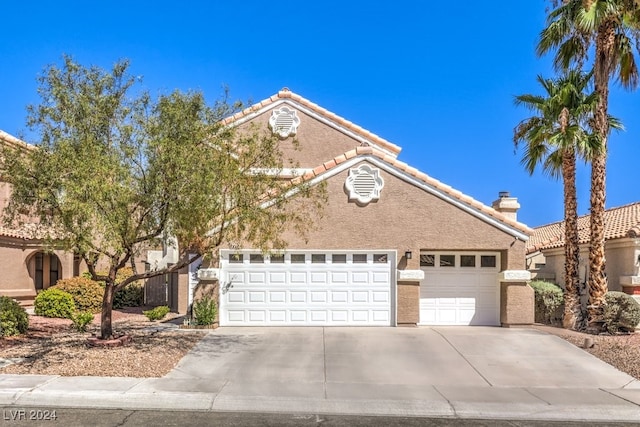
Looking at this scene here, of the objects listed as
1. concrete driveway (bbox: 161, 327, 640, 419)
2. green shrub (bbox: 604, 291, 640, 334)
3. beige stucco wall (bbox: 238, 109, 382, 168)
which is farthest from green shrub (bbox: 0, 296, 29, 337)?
green shrub (bbox: 604, 291, 640, 334)

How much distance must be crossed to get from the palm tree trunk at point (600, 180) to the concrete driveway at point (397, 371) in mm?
2198

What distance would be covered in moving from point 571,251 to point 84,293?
54.9 feet

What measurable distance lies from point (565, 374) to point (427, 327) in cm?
494

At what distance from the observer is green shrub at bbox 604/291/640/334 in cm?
1546

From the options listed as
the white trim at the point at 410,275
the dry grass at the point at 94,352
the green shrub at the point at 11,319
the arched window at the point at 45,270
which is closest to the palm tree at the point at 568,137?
the white trim at the point at 410,275

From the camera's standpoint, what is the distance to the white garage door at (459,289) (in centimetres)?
1619

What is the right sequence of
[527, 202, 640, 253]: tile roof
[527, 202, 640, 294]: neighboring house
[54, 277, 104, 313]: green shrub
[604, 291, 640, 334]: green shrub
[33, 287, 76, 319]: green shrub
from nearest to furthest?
1. [604, 291, 640, 334]: green shrub
2. [527, 202, 640, 294]: neighboring house
3. [527, 202, 640, 253]: tile roof
4. [33, 287, 76, 319]: green shrub
5. [54, 277, 104, 313]: green shrub

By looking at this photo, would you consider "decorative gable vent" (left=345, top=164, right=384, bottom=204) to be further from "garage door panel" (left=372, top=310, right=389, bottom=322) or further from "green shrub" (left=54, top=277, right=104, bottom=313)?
"green shrub" (left=54, top=277, right=104, bottom=313)

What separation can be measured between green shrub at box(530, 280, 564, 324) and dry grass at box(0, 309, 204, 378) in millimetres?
10602

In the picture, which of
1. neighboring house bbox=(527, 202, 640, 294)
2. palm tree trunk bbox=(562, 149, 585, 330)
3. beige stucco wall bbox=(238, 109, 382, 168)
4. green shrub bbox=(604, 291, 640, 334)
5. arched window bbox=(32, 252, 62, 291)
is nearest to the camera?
green shrub bbox=(604, 291, 640, 334)

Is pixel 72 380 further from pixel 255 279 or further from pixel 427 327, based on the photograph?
pixel 427 327

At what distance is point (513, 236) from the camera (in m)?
15.8

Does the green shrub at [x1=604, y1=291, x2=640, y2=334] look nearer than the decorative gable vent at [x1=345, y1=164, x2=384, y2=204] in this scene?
Yes

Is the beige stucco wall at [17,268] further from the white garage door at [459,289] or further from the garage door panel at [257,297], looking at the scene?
the white garage door at [459,289]
